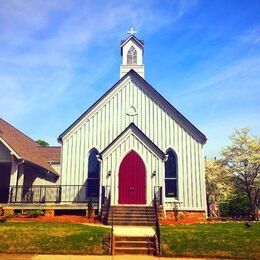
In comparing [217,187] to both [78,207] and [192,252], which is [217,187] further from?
[192,252]

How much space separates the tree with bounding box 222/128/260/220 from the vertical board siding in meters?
14.8

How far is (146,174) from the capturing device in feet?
62.6

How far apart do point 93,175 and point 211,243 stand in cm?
1078

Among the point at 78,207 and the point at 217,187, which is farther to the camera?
the point at 217,187

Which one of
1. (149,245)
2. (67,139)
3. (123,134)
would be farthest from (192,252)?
(67,139)

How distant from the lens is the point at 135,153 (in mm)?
19250

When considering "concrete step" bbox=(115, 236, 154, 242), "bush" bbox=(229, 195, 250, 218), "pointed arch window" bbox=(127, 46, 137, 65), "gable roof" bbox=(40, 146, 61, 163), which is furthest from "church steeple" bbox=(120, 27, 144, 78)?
"bush" bbox=(229, 195, 250, 218)

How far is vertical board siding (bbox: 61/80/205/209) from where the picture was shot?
66.6 ft

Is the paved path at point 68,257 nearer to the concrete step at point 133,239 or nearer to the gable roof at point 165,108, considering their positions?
the concrete step at point 133,239

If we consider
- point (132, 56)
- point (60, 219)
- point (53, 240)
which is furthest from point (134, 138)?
point (132, 56)

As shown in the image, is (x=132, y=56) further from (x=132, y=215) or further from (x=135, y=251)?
(x=135, y=251)

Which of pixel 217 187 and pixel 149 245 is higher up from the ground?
pixel 217 187

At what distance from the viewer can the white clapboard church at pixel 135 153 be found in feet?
62.2

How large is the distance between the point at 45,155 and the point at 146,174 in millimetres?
14094
